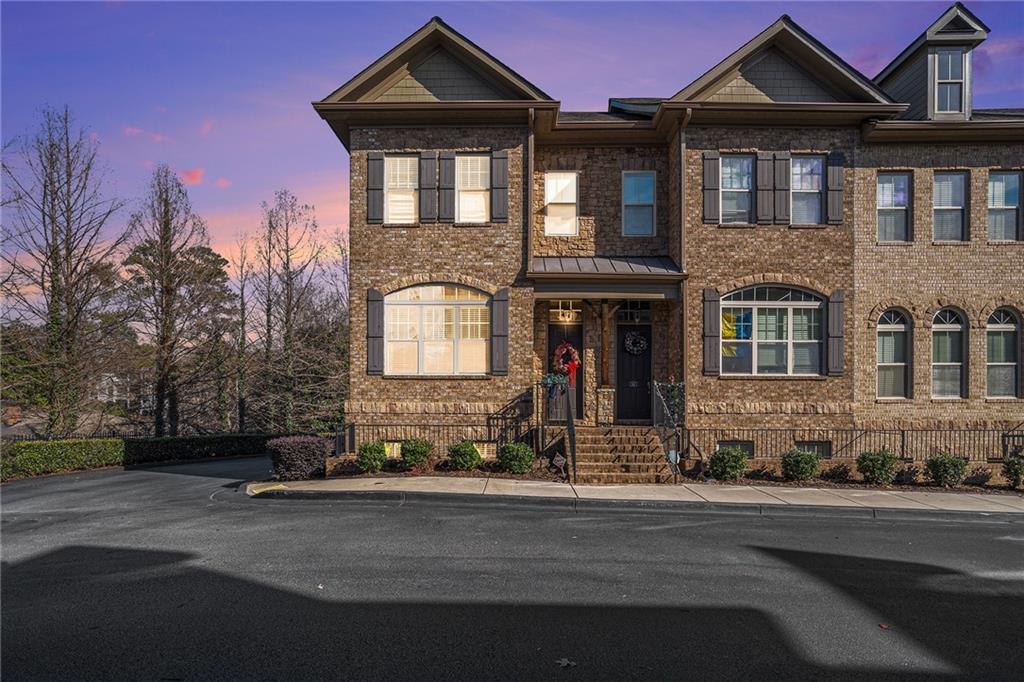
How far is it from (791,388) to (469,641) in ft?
41.7

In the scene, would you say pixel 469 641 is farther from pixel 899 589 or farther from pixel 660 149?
pixel 660 149

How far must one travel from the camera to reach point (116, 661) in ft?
17.5

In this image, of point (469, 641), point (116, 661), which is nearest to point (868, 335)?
point (469, 641)

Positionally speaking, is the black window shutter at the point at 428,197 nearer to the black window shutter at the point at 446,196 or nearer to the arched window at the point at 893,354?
the black window shutter at the point at 446,196

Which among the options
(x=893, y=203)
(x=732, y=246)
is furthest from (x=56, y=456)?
(x=893, y=203)

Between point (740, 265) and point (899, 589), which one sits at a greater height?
point (740, 265)

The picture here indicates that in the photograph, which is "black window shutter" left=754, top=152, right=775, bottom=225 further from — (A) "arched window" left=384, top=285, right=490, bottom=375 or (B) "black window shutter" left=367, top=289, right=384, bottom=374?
(B) "black window shutter" left=367, top=289, right=384, bottom=374

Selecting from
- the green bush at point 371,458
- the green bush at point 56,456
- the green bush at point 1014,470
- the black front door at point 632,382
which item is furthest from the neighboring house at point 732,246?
the green bush at point 56,456

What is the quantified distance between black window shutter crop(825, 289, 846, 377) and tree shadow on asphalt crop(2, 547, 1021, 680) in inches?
377

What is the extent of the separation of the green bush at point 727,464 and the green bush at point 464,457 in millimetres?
5222

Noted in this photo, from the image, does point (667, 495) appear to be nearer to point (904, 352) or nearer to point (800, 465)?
point (800, 465)

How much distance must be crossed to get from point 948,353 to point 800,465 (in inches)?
225

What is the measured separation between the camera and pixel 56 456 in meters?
18.8

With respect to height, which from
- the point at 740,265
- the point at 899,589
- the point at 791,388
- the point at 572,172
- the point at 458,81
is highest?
the point at 458,81
